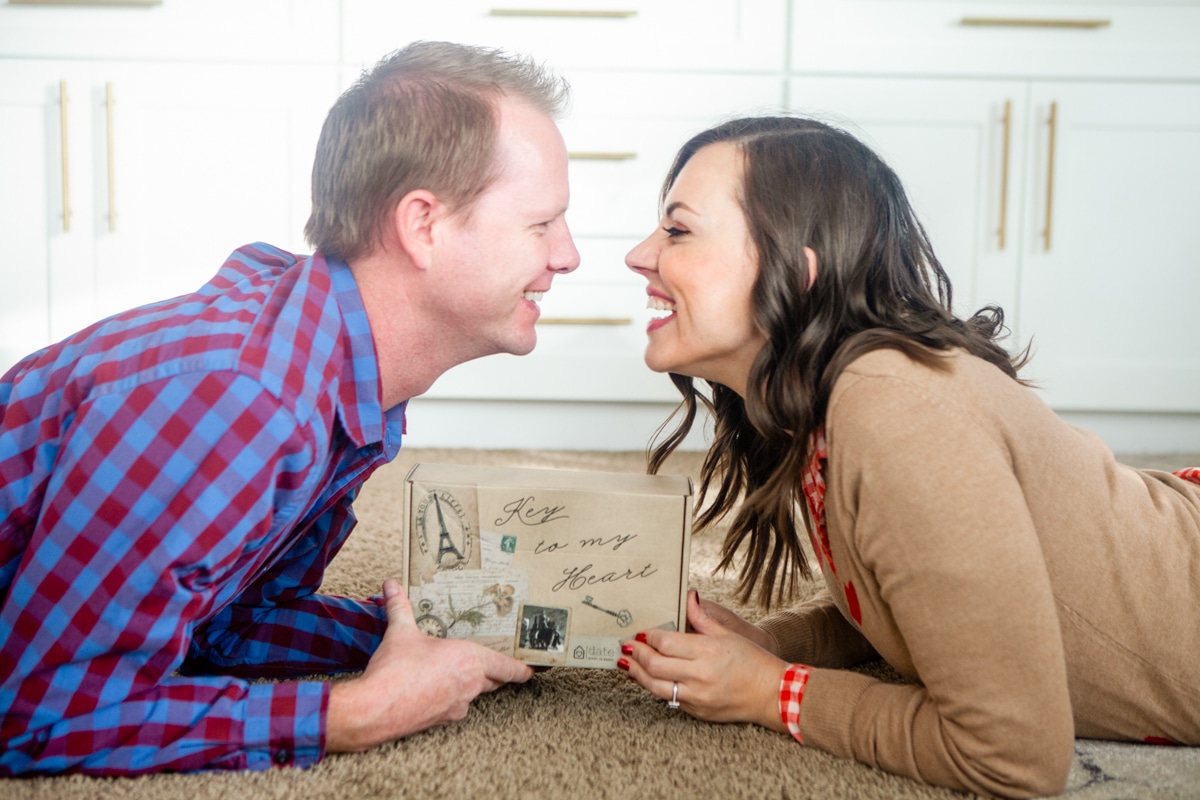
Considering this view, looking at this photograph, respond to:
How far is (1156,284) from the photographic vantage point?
1976 millimetres

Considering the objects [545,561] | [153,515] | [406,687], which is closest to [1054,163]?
[545,561]

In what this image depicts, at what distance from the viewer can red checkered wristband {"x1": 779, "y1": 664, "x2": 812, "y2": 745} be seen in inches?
32.5

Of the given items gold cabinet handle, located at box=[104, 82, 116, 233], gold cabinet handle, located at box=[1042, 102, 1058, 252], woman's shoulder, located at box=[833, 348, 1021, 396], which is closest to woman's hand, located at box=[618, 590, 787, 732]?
woman's shoulder, located at box=[833, 348, 1021, 396]

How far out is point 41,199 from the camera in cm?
192

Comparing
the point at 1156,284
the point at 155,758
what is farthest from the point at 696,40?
the point at 155,758

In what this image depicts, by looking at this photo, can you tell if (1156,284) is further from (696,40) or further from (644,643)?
(644,643)

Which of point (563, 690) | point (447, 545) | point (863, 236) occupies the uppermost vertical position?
point (863, 236)

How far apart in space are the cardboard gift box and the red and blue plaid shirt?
0.35 feet

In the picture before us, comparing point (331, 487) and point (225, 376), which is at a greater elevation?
point (225, 376)

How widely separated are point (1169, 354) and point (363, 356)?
1702 millimetres

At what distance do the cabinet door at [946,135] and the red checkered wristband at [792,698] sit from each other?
1281mm

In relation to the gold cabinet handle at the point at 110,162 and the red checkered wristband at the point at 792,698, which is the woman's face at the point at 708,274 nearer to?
the red checkered wristband at the point at 792,698

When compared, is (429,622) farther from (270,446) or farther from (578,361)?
(578,361)

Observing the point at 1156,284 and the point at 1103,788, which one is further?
the point at 1156,284
